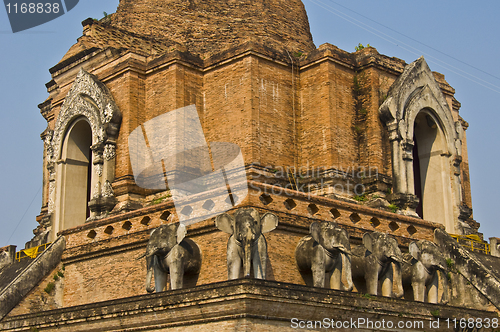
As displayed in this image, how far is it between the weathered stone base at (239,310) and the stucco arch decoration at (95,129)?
5.17 m

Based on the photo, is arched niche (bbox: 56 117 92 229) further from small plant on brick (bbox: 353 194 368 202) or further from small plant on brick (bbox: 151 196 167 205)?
small plant on brick (bbox: 353 194 368 202)

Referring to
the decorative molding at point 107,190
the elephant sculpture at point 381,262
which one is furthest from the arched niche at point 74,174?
the elephant sculpture at point 381,262

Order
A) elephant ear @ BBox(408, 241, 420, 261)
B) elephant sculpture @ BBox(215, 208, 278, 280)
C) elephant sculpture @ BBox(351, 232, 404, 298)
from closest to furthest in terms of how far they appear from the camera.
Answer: elephant sculpture @ BBox(215, 208, 278, 280), elephant sculpture @ BBox(351, 232, 404, 298), elephant ear @ BBox(408, 241, 420, 261)

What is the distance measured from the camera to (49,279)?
15.0 m

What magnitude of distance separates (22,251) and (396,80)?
9.88m

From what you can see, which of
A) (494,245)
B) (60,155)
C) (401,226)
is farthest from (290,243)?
(60,155)

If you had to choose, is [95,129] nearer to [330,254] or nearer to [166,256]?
[166,256]

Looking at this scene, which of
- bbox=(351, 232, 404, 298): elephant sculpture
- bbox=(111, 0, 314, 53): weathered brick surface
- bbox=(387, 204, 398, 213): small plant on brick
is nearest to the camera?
bbox=(351, 232, 404, 298): elephant sculpture

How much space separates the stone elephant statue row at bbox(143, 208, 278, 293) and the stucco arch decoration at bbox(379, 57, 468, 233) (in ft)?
17.4

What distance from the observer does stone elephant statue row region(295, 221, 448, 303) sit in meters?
12.2

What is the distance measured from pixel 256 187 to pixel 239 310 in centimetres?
335

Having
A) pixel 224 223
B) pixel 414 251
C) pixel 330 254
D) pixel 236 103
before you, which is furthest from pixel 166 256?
pixel 236 103

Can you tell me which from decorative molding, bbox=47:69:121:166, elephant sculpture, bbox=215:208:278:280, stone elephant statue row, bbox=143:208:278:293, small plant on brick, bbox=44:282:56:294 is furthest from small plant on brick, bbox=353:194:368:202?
small plant on brick, bbox=44:282:56:294

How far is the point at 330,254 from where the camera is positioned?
12312mm
